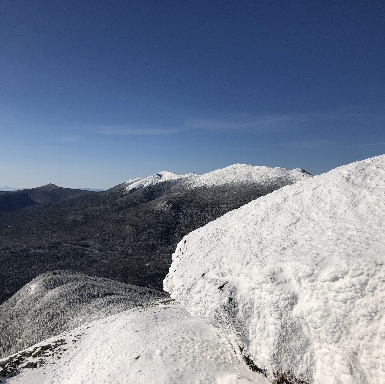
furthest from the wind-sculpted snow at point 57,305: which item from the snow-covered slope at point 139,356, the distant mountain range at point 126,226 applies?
the distant mountain range at point 126,226

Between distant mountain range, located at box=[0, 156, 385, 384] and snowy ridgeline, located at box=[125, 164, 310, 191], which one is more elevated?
snowy ridgeline, located at box=[125, 164, 310, 191]

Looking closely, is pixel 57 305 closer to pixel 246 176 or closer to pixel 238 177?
pixel 238 177

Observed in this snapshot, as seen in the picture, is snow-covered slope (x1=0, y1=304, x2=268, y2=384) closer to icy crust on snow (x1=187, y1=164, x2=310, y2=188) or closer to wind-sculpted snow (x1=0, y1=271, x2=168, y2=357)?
wind-sculpted snow (x1=0, y1=271, x2=168, y2=357)

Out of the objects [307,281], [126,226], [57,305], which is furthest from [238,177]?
[307,281]

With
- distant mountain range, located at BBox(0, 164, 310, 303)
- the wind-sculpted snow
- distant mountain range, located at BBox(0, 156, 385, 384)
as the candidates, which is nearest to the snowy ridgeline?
distant mountain range, located at BBox(0, 164, 310, 303)

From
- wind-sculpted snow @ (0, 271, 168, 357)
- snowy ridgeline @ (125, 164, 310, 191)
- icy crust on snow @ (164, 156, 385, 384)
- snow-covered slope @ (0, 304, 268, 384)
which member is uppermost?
snowy ridgeline @ (125, 164, 310, 191)
